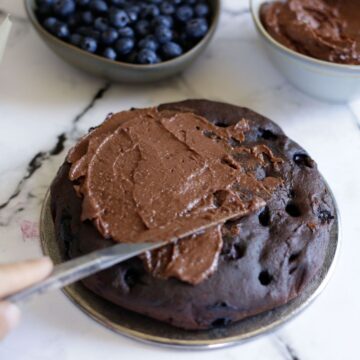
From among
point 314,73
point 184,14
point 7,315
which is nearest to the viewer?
Result: point 7,315

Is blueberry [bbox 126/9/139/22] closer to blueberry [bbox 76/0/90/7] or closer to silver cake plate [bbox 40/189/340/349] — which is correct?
blueberry [bbox 76/0/90/7]

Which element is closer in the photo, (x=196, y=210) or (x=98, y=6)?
(x=196, y=210)

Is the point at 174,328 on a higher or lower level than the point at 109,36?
lower

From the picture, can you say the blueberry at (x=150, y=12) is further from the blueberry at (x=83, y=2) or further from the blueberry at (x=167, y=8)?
the blueberry at (x=83, y=2)

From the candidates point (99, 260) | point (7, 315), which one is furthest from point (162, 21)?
point (7, 315)

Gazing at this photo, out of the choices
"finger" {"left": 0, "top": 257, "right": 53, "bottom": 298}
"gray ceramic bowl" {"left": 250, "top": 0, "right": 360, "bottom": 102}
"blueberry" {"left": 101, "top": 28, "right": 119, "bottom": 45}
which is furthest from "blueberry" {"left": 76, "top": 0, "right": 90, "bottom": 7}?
"finger" {"left": 0, "top": 257, "right": 53, "bottom": 298}

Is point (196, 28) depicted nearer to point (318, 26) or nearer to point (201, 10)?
point (201, 10)

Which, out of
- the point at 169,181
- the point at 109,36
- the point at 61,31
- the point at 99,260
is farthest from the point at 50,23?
the point at 99,260

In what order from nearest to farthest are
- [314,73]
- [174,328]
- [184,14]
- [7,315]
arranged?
[7,315] < [174,328] < [314,73] < [184,14]
